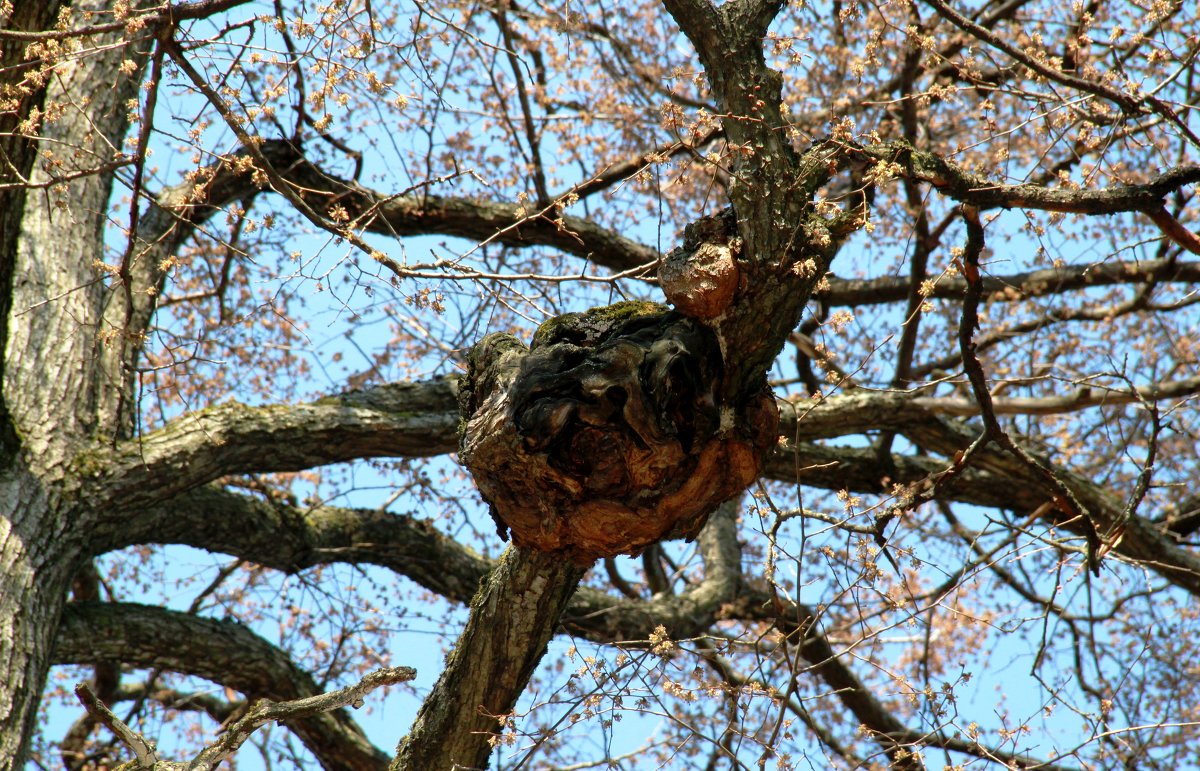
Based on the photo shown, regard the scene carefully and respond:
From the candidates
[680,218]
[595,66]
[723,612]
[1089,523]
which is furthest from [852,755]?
[595,66]

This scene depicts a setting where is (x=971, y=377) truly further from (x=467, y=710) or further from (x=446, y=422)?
(x=446, y=422)

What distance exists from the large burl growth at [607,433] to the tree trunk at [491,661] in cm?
25

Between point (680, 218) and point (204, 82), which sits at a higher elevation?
point (680, 218)

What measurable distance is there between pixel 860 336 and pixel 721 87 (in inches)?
189

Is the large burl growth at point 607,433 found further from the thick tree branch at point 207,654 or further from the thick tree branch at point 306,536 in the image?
the thick tree branch at point 207,654

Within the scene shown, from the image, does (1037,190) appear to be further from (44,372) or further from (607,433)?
(44,372)

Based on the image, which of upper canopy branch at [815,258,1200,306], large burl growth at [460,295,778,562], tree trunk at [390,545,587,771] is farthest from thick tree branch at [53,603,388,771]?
upper canopy branch at [815,258,1200,306]

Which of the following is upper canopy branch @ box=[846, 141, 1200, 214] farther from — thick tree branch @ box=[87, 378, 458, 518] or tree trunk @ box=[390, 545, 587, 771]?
thick tree branch @ box=[87, 378, 458, 518]

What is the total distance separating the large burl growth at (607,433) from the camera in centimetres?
278

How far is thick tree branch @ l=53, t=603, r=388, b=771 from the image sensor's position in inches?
189

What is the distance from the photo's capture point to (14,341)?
15.9 ft

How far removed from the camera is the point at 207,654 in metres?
5.05

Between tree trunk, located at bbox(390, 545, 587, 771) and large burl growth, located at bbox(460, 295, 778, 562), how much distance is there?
0.25 meters

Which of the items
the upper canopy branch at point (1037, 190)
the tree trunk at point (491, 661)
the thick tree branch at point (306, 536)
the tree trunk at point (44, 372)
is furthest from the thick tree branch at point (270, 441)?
the upper canopy branch at point (1037, 190)
